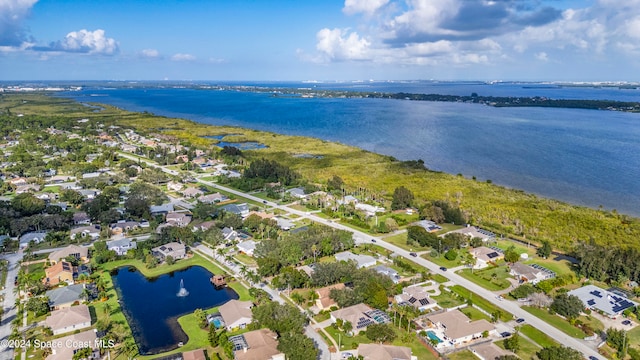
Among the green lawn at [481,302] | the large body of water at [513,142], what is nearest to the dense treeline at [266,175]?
the large body of water at [513,142]

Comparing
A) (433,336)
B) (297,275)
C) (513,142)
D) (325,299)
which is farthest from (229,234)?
(513,142)

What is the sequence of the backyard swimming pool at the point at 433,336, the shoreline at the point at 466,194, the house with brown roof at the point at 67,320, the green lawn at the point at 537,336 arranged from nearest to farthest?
the green lawn at the point at 537,336 → the backyard swimming pool at the point at 433,336 → the house with brown roof at the point at 67,320 → the shoreline at the point at 466,194

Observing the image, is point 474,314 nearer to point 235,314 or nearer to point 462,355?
point 462,355

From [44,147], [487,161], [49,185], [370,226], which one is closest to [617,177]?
[487,161]

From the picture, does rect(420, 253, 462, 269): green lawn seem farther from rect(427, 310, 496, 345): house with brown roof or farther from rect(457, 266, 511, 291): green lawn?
rect(427, 310, 496, 345): house with brown roof

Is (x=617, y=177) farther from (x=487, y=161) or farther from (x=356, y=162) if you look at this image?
(x=356, y=162)

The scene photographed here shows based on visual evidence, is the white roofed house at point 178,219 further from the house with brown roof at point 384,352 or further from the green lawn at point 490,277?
the green lawn at point 490,277
